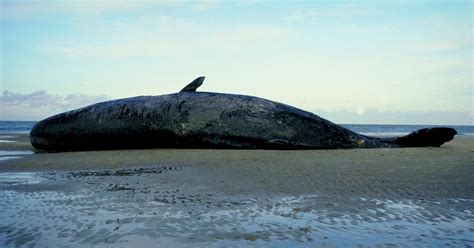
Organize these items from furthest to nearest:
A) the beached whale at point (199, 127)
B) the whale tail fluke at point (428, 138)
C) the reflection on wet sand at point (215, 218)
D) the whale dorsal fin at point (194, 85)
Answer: the whale dorsal fin at point (194, 85) < the beached whale at point (199, 127) < the whale tail fluke at point (428, 138) < the reflection on wet sand at point (215, 218)

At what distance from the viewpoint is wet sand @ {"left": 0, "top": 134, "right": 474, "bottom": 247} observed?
218 cm

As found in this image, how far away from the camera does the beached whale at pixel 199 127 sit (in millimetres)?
8086

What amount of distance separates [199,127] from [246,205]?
18.7ft

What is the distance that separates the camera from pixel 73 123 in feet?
30.3

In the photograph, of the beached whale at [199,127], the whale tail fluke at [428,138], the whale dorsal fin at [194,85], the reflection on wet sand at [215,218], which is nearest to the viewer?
the reflection on wet sand at [215,218]

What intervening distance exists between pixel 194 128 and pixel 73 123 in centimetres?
274

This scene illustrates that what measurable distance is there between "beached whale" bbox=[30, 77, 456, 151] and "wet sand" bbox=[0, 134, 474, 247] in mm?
2810

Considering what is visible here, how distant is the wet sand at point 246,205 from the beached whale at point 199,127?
281 centimetres

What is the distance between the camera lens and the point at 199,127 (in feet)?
28.1

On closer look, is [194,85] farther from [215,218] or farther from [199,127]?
[215,218]

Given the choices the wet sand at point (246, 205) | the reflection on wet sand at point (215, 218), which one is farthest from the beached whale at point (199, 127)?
the reflection on wet sand at point (215, 218)

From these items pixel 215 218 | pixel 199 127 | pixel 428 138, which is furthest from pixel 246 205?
pixel 428 138

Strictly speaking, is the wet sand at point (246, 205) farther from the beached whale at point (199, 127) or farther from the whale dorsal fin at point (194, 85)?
the whale dorsal fin at point (194, 85)

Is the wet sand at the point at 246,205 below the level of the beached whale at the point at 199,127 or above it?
below
